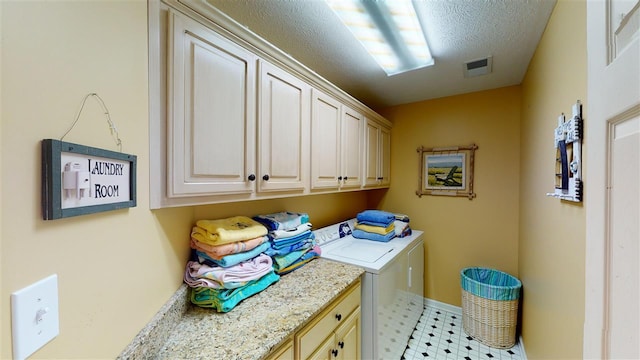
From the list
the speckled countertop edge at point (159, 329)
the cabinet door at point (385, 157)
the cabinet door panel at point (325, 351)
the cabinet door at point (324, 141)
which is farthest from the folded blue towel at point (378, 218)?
the speckled countertop edge at point (159, 329)

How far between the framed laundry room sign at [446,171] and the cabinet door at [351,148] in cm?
91

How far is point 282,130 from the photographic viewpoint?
51.8 inches

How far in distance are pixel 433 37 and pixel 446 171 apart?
1.46m

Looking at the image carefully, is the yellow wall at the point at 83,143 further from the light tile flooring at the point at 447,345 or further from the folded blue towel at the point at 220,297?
the light tile flooring at the point at 447,345

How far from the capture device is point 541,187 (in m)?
1.44

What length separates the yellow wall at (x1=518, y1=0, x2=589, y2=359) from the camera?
955 mm

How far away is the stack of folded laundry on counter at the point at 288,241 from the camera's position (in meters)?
1.36

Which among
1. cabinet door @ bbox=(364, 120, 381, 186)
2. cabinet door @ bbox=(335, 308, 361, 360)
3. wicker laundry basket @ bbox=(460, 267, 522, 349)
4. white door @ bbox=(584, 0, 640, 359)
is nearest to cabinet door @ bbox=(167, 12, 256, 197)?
cabinet door @ bbox=(335, 308, 361, 360)

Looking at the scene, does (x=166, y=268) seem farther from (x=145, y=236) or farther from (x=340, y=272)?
(x=340, y=272)

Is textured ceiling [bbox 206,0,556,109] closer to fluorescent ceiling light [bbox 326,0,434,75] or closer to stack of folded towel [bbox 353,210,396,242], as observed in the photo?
fluorescent ceiling light [bbox 326,0,434,75]

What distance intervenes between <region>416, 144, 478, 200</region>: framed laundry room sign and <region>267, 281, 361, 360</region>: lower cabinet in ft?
5.27

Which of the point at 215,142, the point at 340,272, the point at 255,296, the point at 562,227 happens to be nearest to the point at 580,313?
the point at 562,227

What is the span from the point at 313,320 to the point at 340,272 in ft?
1.33

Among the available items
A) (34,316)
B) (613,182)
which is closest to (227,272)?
(34,316)
